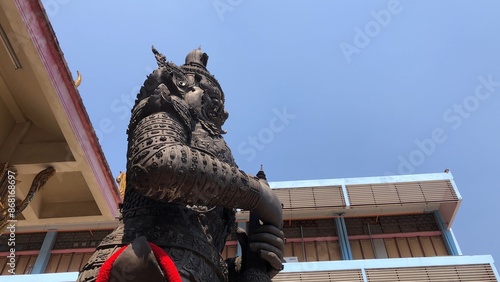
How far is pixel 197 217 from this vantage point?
4.70ft

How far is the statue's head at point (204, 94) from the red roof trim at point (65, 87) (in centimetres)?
309

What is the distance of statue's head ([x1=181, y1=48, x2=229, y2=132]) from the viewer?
1.78 m

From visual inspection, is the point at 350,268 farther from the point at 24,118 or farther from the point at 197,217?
the point at 197,217

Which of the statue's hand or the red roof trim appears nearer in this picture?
the statue's hand

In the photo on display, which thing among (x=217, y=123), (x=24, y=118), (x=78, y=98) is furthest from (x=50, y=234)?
(x=217, y=123)

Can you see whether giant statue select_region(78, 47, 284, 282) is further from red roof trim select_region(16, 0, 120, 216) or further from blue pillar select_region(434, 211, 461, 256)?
blue pillar select_region(434, 211, 461, 256)

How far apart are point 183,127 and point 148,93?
312mm

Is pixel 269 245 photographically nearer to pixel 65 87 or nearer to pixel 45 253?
pixel 65 87

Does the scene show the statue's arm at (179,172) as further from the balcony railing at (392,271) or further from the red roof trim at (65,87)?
the balcony railing at (392,271)

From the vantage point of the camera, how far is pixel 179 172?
3.85ft

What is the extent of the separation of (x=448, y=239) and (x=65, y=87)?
26.5 feet

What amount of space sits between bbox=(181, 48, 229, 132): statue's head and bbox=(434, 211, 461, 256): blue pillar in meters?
8.14

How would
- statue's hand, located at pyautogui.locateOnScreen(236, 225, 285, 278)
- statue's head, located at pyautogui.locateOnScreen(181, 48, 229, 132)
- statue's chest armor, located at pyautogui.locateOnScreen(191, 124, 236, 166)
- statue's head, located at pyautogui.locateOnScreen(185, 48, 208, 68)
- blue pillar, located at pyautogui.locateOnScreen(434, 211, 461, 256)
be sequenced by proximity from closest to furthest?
statue's hand, located at pyautogui.locateOnScreen(236, 225, 285, 278)
statue's chest armor, located at pyautogui.locateOnScreen(191, 124, 236, 166)
statue's head, located at pyautogui.locateOnScreen(181, 48, 229, 132)
statue's head, located at pyautogui.locateOnScreen(185, 48, 208, 68)
blue pillar, located at pyautogui.locateOnScreen(434, 211, 461, 256)

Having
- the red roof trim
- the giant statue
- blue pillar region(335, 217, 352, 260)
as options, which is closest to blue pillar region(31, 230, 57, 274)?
the red roof trim
